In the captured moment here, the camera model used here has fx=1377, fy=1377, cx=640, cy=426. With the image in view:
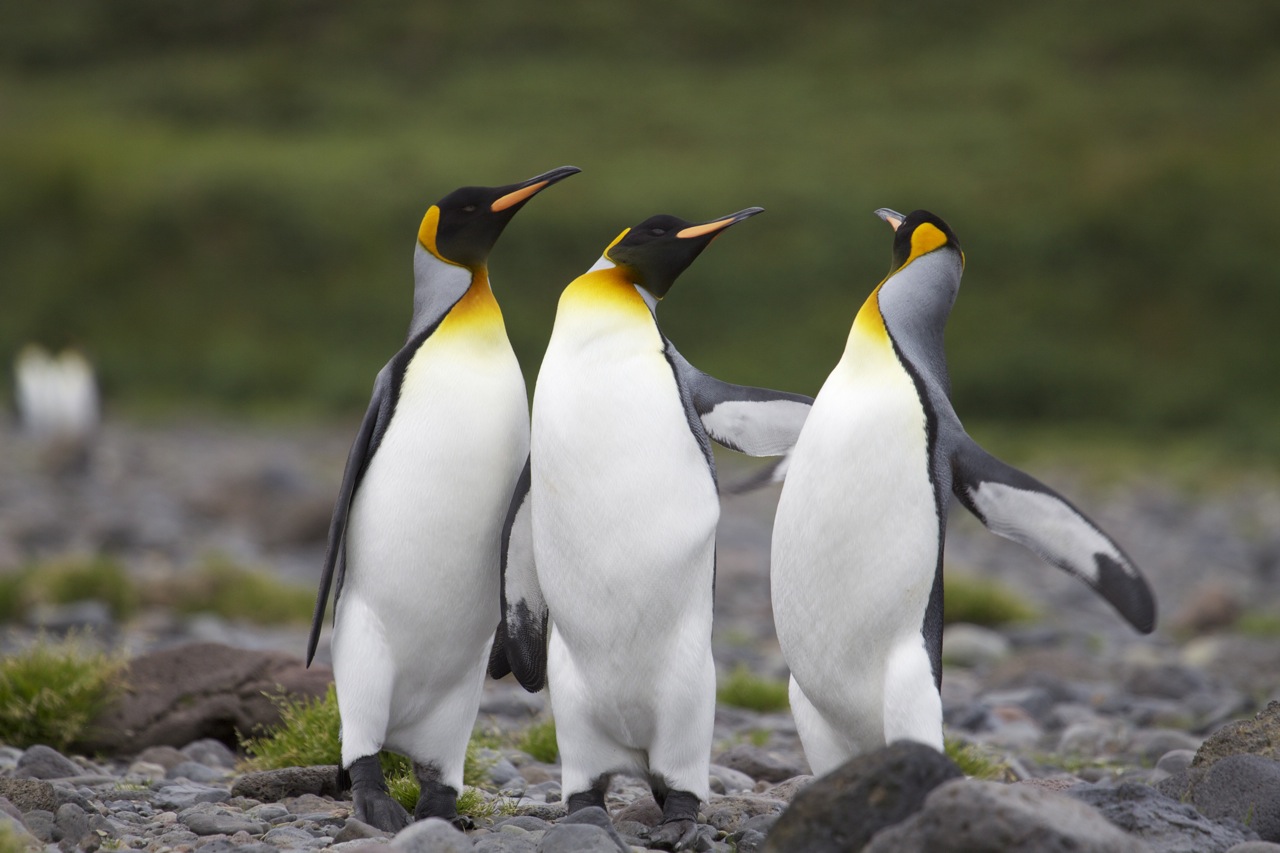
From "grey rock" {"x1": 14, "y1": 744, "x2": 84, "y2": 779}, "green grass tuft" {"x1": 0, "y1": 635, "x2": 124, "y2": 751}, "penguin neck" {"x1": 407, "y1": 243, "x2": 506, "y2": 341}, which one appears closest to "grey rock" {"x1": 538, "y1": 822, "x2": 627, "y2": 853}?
"penguin neck" {"x1": 407, "y1": 243, "x2": 506, "y2": 341}

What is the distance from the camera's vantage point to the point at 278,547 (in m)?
13.3

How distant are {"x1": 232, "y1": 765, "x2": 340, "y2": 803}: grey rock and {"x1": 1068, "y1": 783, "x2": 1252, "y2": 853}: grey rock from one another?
2.50 m

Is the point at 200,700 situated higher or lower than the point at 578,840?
lower

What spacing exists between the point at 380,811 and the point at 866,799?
1.67 metres

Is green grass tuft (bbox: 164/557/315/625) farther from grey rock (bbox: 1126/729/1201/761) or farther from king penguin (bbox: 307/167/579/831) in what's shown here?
grey rock (bbox: 1126/729/1201/761)

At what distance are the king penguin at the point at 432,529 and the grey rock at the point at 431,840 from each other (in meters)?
0.80

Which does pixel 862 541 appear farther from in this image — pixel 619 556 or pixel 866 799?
pixel 866 799

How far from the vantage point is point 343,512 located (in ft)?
14.5

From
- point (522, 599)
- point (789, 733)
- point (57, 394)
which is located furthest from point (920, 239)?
point (57, 394)

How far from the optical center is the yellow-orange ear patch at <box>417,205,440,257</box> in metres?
4.64

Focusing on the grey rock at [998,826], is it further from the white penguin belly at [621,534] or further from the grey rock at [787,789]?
the grey rock at [787,789]

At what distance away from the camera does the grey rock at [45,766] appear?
479cm

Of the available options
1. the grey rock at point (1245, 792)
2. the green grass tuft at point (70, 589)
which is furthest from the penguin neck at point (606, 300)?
the green grass tuft at point (70, 589)

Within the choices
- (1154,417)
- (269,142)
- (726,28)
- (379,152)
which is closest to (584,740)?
(1154,417)
